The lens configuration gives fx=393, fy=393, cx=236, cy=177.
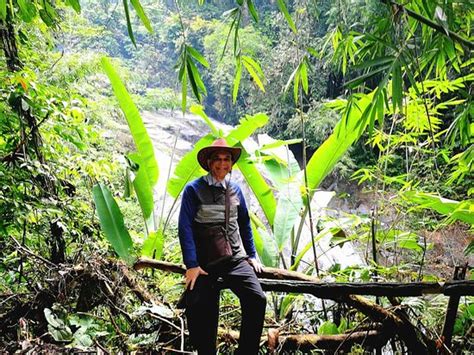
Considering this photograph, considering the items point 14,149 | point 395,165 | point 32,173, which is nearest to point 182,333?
point 32,173

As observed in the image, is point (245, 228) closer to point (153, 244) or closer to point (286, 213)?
point (286, 213)

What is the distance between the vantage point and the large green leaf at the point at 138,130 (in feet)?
9.96

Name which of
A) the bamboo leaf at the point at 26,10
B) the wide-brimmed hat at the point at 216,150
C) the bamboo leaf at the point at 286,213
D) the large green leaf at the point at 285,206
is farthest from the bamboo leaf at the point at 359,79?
the bamboo leaf at the point at 286,213

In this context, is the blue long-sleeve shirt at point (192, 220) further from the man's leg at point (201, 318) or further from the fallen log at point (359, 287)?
the fallen log at point (359, 287)

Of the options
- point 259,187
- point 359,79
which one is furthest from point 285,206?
point 359,79

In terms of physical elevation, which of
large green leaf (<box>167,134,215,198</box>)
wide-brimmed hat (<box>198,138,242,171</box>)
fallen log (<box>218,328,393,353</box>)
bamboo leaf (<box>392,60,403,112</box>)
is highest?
bamboo leaf (<box>392,60,403,112</box>)

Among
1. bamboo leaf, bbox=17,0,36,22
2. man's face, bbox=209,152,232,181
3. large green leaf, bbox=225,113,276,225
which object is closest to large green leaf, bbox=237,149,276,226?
large green leaf, bbox=225,113,276,225

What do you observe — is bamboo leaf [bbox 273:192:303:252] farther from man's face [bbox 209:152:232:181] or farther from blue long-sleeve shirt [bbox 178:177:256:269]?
man's face [bbox 209:152:232:181]

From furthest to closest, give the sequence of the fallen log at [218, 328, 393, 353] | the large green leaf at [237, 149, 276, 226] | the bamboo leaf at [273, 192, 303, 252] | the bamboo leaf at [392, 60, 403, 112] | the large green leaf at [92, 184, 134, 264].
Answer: the large green leaf at [237, 149, 276, 226] < the bamboo leaf at [273, 192, 303, 252] < the large green leaf at [92, 184, 134, 264] < the fallen log at [218, 328, 393, 353] < the bamboo leaf at [392, 60, 403, 112]

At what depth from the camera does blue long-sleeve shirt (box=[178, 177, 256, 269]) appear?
5.91ft

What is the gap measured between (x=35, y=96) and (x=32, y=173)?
0.40 metres

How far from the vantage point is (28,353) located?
5.16ft

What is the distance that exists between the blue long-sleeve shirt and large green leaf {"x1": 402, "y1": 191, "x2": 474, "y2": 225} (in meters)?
0.86

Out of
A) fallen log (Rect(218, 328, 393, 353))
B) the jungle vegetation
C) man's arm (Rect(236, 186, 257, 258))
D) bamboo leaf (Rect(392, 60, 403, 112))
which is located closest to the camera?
bamboo leaf (Rect(392, 60, 403, 112))
